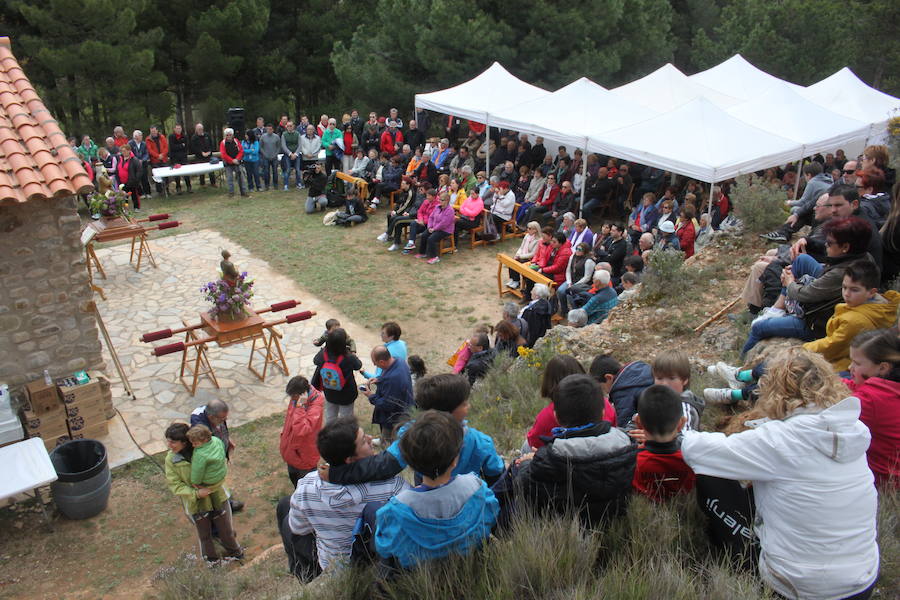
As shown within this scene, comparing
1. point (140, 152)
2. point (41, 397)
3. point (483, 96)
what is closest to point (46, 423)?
point (41, 397)

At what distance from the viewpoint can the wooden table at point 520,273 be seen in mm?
9586

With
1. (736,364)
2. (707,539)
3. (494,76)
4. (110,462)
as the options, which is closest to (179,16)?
(494,76)

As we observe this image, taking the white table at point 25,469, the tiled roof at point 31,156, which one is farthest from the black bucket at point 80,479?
the tiled roof at point 31,156

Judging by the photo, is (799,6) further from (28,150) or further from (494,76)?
(28,150)

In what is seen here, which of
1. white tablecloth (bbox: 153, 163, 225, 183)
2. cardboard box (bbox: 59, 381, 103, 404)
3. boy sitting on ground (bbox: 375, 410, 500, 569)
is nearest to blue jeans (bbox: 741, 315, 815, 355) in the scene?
boy sitting on ground (bbox: 375, 410, 500, 569)

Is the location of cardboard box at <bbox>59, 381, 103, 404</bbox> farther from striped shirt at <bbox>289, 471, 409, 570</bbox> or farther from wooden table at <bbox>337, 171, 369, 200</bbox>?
wooden table at <bbox>337, 171, 369, 200</bbox>

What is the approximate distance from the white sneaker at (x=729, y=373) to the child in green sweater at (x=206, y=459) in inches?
148

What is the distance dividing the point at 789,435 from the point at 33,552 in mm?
5599

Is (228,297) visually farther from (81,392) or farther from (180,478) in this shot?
(180,478)

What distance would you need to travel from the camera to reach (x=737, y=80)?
1548cm

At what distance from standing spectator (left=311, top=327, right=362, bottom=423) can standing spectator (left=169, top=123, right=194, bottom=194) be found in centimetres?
1049

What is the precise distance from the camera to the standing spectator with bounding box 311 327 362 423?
610 centimetres

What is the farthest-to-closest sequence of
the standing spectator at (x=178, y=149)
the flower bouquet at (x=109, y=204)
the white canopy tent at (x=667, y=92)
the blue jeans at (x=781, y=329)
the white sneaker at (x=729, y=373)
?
the standing spectator at (x=178, y=149) → the white canopy tent at (x=667, y=92) → the flower bouquet at (x=109, y=204) → the blue jeans at (x=781, y=329) → the white sneaker at (x=729, y=373)

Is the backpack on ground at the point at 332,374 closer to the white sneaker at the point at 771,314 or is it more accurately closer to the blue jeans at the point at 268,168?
the white sneaker at the point at 771,314
